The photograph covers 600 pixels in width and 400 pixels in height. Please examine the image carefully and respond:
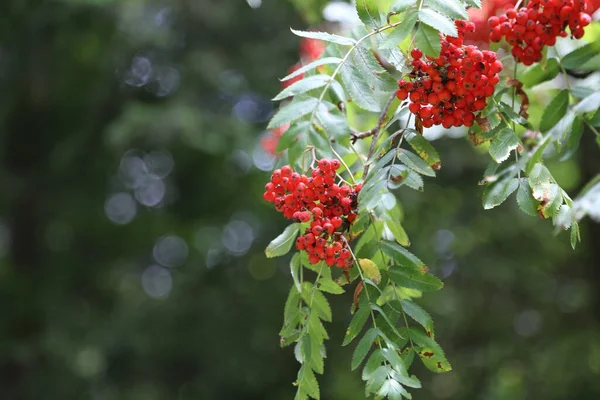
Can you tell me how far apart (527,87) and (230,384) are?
21.5 feet

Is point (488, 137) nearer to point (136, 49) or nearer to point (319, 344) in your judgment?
point (319, 344)

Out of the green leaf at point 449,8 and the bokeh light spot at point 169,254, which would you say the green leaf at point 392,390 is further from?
the bokeh light spot at point 169,254

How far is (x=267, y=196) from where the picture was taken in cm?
141

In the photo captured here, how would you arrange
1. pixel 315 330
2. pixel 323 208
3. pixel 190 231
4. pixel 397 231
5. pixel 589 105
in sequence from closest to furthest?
pixel 589 105 → pixel 323 208 → pixel 315 330 → pixel 397 231 → pixel 190 231

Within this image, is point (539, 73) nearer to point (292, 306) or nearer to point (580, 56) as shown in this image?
point (580, 56)

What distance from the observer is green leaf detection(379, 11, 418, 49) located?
1.27 meters

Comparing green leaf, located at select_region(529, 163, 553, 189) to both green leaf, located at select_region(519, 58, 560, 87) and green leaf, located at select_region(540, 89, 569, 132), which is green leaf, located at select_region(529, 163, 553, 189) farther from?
green leaf, located at select_region(519, 58, 560, 87)

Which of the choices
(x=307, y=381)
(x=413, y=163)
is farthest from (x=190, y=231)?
(x=413, y=163)

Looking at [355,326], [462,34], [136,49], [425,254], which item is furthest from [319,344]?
[136,49]

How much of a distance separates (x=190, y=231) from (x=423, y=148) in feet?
23.0

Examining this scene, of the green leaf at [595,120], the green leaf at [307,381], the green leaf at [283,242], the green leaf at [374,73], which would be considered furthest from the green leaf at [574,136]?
the green leaf at [307,381]

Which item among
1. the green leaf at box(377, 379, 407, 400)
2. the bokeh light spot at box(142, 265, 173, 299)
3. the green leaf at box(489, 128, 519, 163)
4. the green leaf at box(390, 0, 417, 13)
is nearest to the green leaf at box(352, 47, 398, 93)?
the green leaf at box(390, 0, 417, 13)

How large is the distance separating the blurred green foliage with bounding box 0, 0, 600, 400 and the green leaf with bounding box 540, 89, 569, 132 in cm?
409

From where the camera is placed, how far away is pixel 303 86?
1330 millimetres
